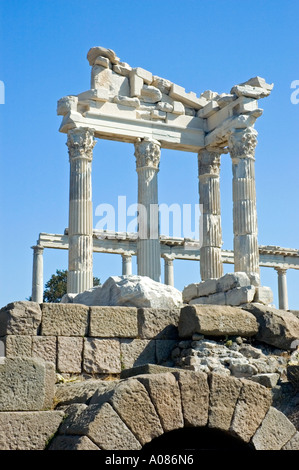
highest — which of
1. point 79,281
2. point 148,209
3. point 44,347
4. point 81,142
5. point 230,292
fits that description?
point 81,142

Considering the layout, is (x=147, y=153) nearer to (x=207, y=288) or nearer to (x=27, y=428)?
(x=207, y=288)

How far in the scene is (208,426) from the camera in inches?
332

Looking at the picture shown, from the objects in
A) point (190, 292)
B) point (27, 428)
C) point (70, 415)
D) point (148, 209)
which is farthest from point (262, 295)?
point (148, 209)

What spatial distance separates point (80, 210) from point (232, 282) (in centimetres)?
976

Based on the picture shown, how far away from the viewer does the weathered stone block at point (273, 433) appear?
8.61 m

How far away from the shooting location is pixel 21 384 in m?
8.44

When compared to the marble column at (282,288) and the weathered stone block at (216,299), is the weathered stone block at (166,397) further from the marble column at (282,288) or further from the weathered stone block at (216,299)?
the marble column at (282,288)

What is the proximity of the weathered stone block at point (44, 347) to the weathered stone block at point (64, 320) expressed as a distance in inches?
3.9

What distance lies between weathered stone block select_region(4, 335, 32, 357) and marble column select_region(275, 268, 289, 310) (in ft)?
128

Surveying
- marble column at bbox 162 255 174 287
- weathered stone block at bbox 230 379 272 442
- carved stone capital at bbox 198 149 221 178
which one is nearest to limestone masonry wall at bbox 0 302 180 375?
weathered stone block at bbox 230 379 272 442

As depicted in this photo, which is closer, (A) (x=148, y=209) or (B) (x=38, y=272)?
(A) (x=148, y=209)

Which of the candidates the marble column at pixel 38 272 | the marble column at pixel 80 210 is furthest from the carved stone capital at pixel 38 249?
the marble column at pixel 80 210

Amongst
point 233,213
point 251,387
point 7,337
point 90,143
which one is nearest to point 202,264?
point 233,213
